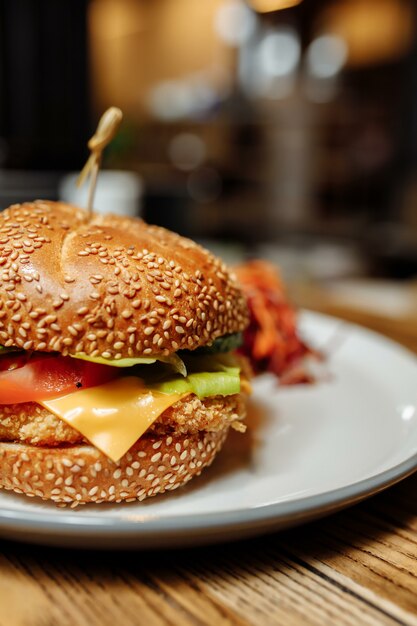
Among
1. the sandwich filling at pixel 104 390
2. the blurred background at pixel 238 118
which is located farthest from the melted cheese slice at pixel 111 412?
the blurred background at pixel 238 118

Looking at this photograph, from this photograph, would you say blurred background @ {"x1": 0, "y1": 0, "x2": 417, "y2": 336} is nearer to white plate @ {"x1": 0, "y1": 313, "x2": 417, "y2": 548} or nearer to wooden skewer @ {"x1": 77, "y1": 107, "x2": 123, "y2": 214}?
white plate @ {"x1": 0, "y1": 313, "x2": 417, "y2": 548}

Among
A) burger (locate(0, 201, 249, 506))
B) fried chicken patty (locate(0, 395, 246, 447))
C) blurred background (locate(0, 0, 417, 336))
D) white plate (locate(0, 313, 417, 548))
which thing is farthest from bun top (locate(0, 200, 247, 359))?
blurred background (locate(0, 0, 417, 336))

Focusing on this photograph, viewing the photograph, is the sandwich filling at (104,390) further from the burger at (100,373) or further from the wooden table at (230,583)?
the wooden table at (230,583)

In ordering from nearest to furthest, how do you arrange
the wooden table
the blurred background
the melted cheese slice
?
the wooden table, the melted cheese slice, the blurred background

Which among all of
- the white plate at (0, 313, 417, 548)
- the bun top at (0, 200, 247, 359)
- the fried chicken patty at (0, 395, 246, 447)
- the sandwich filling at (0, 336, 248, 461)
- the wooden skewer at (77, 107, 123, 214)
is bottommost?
the white plate at (0, 313, 417, 548)

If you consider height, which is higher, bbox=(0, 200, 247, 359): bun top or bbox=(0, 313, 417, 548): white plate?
bbox=(0, 200, 247, 359): bun top

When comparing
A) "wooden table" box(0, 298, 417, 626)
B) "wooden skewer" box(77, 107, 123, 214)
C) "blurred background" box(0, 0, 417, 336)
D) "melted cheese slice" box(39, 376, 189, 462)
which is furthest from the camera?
"blurred background" box(0, 0, 417, 336)

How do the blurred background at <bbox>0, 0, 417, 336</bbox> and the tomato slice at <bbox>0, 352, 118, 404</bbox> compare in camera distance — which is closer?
the tomato slice at <bbox>0, 352, 118, 404</bbox>

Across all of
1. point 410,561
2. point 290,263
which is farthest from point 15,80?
point 410,561

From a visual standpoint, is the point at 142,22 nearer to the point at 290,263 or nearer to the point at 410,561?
the point at 290,263
